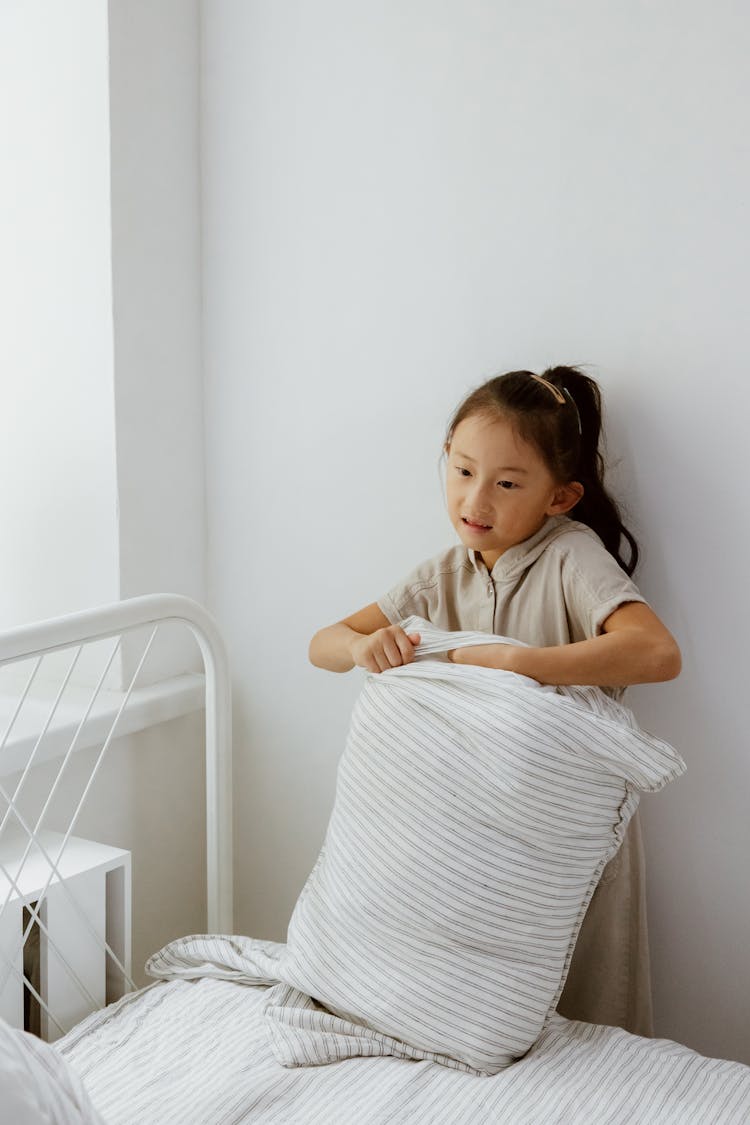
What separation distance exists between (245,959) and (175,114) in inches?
45.1

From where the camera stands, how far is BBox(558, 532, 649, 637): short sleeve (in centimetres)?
123

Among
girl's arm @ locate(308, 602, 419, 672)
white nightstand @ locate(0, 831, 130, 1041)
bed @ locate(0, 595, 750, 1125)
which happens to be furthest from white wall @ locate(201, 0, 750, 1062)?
white nightstand @ locate(0, 831, 130, 1041)

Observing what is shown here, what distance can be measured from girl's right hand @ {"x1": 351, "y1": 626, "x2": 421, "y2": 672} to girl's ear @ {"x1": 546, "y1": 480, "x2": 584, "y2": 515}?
0.23 m

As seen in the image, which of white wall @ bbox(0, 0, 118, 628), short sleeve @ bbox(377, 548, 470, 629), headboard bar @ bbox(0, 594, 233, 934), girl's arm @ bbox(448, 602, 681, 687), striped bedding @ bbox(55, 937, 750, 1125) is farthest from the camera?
white wall @ bbox(0, 0, 118, 628)

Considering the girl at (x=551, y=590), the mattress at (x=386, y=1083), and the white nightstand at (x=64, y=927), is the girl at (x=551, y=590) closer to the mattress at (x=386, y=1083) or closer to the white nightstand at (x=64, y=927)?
Answer: the mattress at (x=386, y=1083)

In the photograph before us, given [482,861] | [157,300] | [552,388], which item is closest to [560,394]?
[552,388]

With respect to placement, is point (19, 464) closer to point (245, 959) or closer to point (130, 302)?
point (130, 302)

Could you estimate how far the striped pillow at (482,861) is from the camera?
112 centimetres

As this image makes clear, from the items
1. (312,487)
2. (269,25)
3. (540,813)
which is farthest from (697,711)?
(269,25)

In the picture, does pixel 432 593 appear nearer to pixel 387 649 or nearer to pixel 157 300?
pixel 387 649

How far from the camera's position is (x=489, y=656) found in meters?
1.21

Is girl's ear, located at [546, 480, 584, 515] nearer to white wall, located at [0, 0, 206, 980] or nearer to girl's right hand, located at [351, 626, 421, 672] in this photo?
girl's right hand, located at [351, 626, 421, 672]

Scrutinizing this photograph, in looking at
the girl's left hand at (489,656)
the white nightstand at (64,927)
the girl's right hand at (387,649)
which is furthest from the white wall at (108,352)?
the girl's left hand at (489,656)

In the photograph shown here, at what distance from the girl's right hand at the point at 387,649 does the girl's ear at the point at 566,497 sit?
9.0 inches
